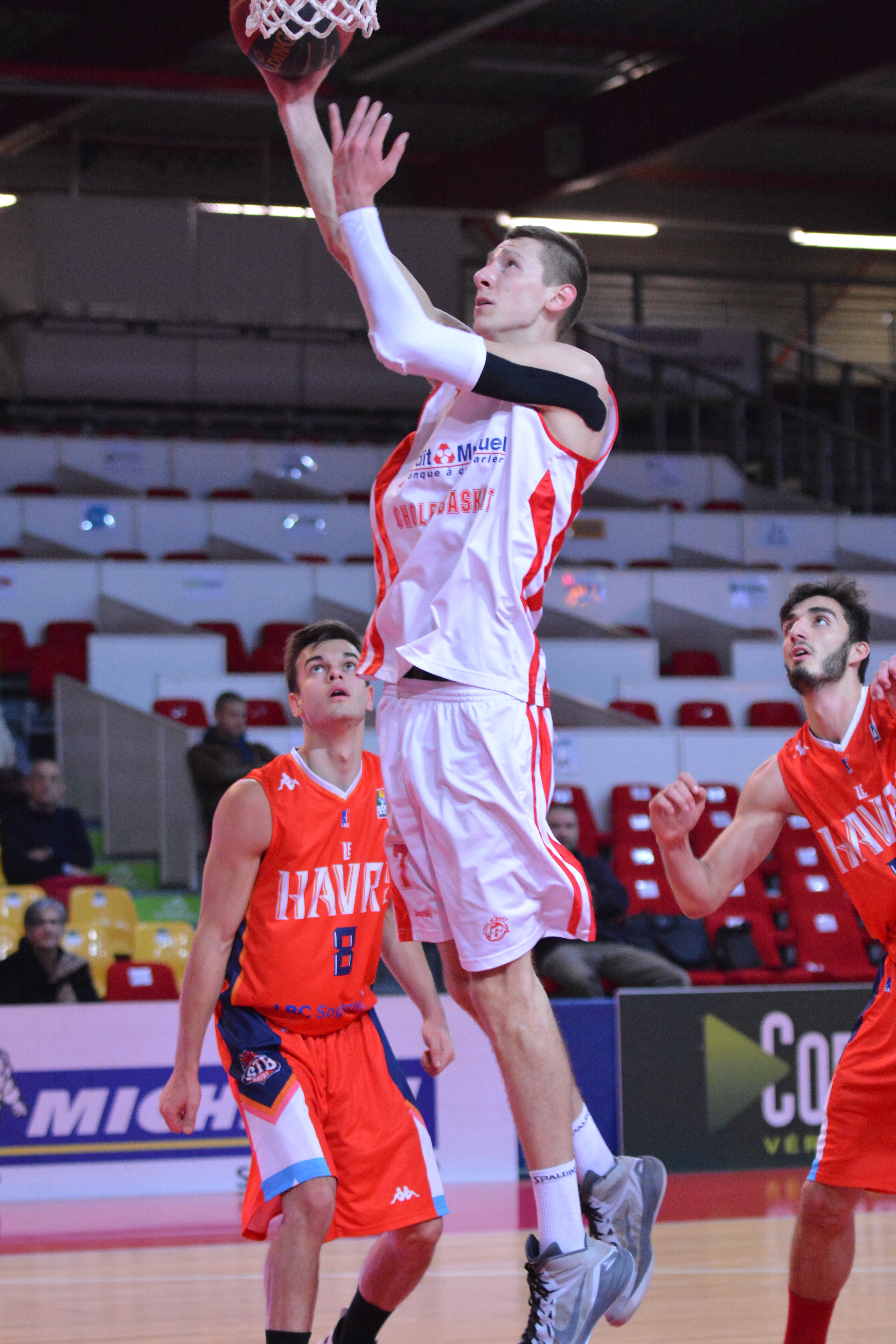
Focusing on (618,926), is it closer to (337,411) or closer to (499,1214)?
(499,1214)

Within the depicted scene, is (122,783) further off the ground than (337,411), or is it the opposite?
Answer: (337,411)

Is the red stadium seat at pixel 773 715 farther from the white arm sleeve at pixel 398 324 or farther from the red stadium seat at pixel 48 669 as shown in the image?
the white arm sleeve at pixel 398 324

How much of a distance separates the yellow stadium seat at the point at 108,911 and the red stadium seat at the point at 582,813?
2.71 meters

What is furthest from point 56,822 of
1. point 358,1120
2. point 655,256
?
point 655,256

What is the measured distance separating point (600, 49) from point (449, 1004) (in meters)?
13.8

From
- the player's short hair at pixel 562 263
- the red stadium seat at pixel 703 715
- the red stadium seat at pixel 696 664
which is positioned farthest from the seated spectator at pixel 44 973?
the red stadium seat at pixel 696 664

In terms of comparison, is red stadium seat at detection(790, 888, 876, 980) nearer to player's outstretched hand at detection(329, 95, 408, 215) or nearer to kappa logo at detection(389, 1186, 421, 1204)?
kappa logo at detection(389, 1186, 421, 1204)

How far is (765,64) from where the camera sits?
17891 millimetres

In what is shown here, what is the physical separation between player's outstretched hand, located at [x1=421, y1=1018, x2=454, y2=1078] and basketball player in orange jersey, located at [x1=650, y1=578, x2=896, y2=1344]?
81 cm

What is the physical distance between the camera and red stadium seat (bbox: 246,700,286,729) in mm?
11758

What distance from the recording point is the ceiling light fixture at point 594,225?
22344mm

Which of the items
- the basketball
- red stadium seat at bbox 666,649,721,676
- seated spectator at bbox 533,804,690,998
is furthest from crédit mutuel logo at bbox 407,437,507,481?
red stadium seat at bbox 666,649,721,676

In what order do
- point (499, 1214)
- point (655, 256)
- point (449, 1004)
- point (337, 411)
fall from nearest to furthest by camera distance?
point (499, 1214) → point (449, 1004) → point (337, 411) → point (655, 256)

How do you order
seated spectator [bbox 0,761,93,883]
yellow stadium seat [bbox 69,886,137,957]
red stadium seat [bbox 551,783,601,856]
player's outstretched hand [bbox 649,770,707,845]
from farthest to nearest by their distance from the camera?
red stadium seat [bbox 551,783,601,856]
seated spectator [bbox 0,761,93,883]
yellow stadium seat [bbox 69,886,137,957]
player's outstretched hand [bbox 649,770,707,845]
